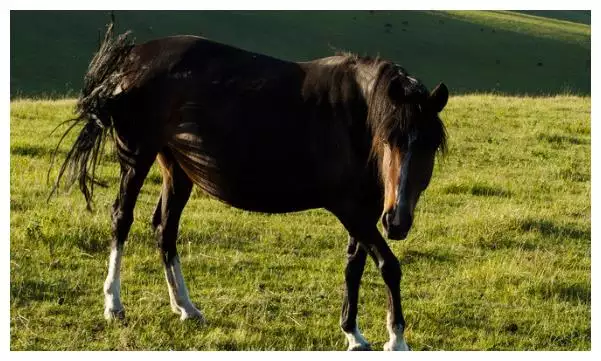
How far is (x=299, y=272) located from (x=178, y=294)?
1.81m

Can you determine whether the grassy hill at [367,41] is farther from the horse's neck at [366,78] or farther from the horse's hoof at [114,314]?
the horse's neck at [366,78]

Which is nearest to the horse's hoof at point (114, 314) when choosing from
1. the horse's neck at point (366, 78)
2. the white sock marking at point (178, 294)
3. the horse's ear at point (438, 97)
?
the white sock marking at point (178, 294)

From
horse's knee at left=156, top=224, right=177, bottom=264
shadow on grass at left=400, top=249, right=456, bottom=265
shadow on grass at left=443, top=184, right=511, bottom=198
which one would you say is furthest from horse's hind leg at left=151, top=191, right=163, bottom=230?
shadow on grass at left=443, top=184, right=511, bottom=198

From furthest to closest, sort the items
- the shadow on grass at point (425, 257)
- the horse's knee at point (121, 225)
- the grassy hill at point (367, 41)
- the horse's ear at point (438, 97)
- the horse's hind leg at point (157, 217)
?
1. the grassy hill at point (367, 41)
2. the shadow on grass at point (425, 257)
3. the horse's hind leg at point (157, 217)
4. the horse's knee at point (121, 225)
5. the horse's ear at point (438, 97)


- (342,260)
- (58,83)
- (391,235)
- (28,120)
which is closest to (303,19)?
(58,83)

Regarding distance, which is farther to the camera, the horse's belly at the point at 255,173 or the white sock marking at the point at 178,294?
the white sock marking at the point at 178,294

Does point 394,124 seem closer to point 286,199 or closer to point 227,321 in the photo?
point 286,199

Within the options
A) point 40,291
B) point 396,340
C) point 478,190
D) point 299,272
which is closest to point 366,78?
point 396,340

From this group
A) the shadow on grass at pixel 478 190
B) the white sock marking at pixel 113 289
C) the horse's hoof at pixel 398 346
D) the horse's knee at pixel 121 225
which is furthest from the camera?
the shadow on grass at pixel 478 190

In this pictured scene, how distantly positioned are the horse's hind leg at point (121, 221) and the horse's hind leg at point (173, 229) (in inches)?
13.5

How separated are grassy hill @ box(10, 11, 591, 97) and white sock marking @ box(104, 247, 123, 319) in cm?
3178

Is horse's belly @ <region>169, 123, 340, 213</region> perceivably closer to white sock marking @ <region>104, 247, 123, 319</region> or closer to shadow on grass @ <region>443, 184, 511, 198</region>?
white sock marking @ <region>104, 247, 123, 319</region>

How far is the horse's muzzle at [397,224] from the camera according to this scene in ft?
18.3

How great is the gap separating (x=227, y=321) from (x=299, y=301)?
0.89 metres
